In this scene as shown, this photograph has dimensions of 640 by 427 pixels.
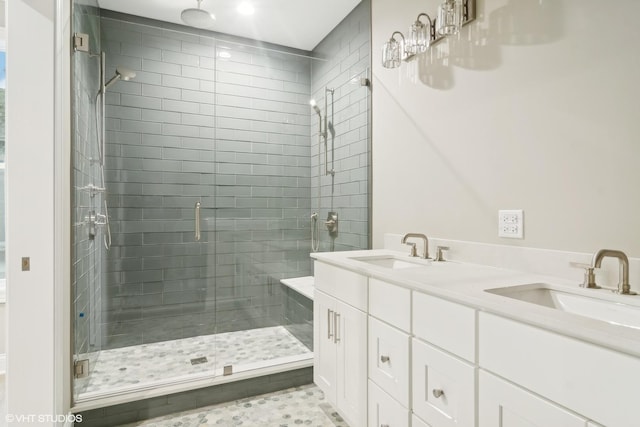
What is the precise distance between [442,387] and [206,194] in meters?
2.03

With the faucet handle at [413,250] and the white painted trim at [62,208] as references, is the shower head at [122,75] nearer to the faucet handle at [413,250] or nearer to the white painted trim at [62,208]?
the white painted trim at [62,208]

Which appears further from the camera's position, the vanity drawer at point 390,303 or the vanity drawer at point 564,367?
the vanity drawer at point 390,303

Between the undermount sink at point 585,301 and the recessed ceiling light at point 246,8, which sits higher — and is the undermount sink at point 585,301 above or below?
below

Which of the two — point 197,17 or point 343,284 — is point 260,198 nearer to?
point 343,284

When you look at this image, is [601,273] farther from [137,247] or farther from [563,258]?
[137,247]

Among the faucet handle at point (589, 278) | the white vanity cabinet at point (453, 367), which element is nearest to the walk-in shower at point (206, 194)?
the white vanity cabinet at point (453, 367)

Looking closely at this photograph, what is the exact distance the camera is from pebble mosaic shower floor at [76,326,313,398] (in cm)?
222

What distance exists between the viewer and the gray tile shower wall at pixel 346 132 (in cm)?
263

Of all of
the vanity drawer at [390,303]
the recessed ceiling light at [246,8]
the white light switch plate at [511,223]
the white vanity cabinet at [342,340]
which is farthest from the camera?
the recessed ceiling light at [246,8]

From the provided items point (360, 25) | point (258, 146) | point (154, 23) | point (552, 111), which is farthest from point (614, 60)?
point (154, 23)

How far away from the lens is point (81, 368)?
6.68 feet

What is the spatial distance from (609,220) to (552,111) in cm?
45

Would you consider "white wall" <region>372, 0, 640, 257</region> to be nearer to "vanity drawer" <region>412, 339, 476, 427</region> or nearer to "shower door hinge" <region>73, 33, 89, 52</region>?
"vanity drawer" <region>412, 339, 476, 427</region>

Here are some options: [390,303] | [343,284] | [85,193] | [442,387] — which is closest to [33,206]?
[85,193]
